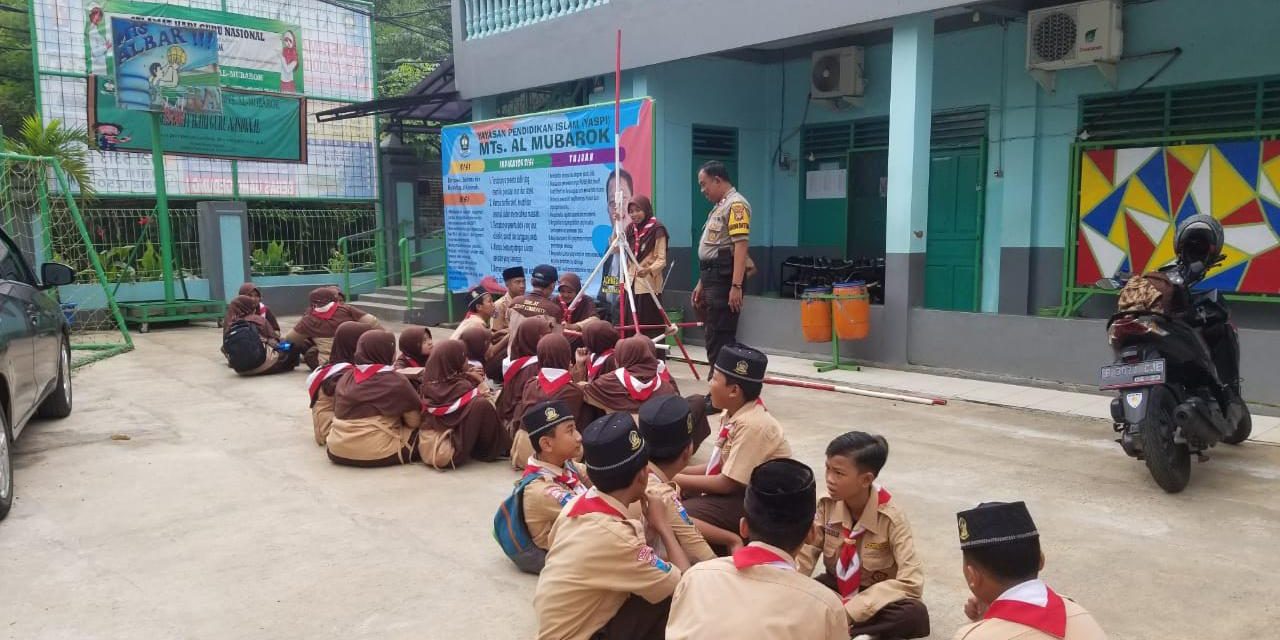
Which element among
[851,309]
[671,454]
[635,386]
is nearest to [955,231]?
[851,309]

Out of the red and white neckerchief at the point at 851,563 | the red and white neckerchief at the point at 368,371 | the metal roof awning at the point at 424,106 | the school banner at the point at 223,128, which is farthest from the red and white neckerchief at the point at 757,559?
the school banner at the point at 223,128

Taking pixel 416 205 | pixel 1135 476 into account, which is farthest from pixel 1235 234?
pixel 416 205

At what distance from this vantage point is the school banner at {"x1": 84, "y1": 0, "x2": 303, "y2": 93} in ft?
43.6

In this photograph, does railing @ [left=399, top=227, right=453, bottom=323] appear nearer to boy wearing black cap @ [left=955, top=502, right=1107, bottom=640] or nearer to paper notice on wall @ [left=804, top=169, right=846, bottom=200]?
paper notice on wall @ [left=804, top=169, right=846, bottom=200]

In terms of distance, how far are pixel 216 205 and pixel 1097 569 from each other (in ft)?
42.0

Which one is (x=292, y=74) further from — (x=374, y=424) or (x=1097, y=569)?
(x=1097, y=569)

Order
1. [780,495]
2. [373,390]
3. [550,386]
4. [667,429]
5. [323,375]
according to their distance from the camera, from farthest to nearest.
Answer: [323,375], [373,390], [550,386], [667,429], [780,495]

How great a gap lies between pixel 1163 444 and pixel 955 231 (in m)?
5.88

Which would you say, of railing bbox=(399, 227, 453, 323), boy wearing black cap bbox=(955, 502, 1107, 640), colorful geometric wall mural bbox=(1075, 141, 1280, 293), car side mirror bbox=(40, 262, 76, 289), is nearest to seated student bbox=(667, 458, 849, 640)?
boy wearing black cap bbox=(955, 502, 1107, 640)

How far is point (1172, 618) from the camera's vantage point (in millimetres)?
3205

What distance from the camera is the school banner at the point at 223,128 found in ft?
42.5

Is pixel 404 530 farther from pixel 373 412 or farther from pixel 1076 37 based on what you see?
pixel 1076 37

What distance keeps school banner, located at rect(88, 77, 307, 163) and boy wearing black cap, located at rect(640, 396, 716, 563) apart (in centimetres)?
1156

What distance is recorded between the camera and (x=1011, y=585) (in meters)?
1.96
